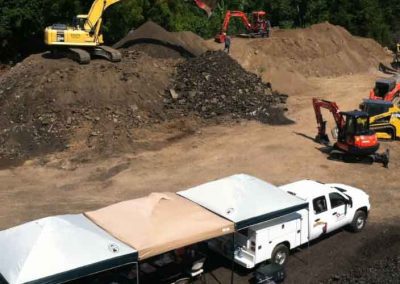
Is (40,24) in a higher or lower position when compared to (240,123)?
higher

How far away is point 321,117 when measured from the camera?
28.3 m

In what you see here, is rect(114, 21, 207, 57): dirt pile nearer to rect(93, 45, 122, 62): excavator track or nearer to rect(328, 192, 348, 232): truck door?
rect(93, 45, 122, 62): excavator track

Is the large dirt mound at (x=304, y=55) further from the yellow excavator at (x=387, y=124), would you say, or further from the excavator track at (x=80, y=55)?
the excavator track at (x=80, y=55)

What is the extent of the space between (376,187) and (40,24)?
35447 millimetres

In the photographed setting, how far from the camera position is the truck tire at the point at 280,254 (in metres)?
15.9

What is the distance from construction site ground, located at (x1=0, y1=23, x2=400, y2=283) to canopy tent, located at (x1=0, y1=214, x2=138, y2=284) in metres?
4.16

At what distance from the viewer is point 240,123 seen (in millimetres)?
31422

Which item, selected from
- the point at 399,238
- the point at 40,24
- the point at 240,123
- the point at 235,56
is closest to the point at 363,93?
the point at 235,56

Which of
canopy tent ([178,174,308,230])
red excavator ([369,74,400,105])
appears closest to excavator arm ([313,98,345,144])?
red excavator ([369,74,400,105])

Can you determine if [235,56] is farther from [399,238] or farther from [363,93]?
Result: [399,238]

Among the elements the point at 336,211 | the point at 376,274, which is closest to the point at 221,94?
the point at 336,211

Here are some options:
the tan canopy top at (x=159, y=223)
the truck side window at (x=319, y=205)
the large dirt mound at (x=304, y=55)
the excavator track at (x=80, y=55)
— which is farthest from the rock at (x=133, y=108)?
the tan canopy top at (x=159, y=223)

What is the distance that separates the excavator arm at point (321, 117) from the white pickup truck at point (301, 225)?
741cm

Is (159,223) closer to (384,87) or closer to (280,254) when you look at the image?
(280,254)
